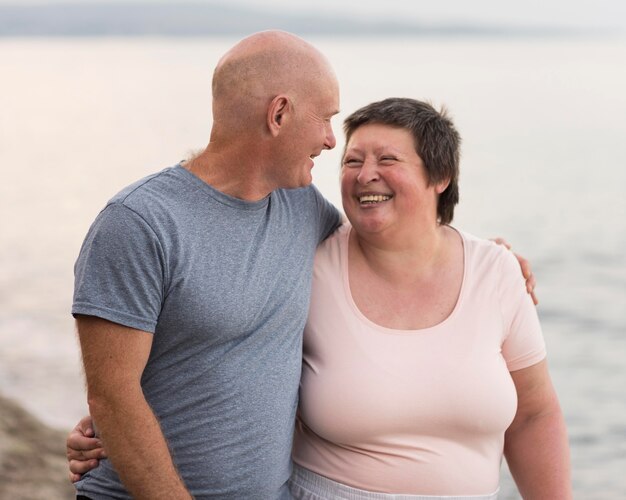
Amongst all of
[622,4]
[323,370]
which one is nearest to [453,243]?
[323,370]

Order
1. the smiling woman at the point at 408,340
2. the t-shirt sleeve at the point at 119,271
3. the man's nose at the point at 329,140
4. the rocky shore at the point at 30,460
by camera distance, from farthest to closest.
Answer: the rocky shore at the point at 30,460 < the smiling woman at the point at 408,340 < the man's nose at the point at 329,140 < the t-shirt sleeve at the point at 119,271

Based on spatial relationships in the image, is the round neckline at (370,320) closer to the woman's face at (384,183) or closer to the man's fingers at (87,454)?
the woman's face at (384,183)

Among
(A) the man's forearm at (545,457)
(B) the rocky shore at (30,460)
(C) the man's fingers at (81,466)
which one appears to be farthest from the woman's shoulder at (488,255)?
(B) the rocky shore at (30,460)

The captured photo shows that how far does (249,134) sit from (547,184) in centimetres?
1267

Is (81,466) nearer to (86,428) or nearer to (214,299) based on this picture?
(86,428)

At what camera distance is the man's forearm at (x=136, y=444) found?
7.48 ft

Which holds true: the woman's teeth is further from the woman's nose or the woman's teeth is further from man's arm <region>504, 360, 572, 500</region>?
man's arm <region>504, 360, 572, 500</region>

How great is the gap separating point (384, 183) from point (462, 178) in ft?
40.3

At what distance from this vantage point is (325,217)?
114 inches

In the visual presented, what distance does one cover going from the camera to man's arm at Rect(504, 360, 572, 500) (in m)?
2.90

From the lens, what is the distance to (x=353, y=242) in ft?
9.53

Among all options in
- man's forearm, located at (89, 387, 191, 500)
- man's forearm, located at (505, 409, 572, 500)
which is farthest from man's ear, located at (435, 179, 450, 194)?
man's forearm, located at (89, 387, 191, 500)

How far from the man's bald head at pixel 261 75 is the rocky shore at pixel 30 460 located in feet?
10.2

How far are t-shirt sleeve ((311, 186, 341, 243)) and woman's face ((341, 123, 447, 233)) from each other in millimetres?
108
